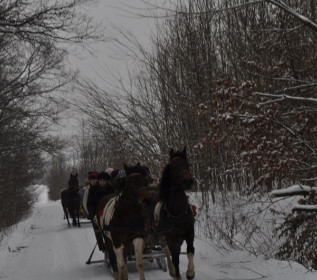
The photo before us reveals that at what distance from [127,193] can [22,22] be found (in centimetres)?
323

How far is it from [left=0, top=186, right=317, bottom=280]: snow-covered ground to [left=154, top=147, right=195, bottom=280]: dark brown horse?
0.73 metres

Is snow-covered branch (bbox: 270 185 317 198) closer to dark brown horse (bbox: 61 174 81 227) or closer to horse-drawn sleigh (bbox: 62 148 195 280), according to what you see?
horse-drawn sleigh (bbox: 62 148 195 280)

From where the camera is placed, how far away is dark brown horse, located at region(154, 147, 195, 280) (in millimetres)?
7230

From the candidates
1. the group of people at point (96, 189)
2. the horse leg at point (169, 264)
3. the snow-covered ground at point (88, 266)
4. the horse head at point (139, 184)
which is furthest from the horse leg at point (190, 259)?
the group of people at point (96, 189)

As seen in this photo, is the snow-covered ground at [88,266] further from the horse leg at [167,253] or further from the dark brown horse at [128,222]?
the dark brown horse at [128,222]

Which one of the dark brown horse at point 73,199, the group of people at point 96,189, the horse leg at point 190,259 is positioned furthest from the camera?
the dark brown horse at point 73,199

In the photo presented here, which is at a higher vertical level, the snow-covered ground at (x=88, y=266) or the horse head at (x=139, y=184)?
the horse head at (x=139, y=184)

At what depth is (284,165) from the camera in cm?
703

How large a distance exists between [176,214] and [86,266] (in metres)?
3.92

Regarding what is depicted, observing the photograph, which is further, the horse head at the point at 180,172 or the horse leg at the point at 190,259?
the horse leg at the point at 190,259

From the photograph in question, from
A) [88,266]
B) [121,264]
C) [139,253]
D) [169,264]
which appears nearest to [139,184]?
[139,253]

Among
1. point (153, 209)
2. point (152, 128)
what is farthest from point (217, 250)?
point (152, 128)

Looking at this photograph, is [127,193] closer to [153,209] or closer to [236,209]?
[153,209]

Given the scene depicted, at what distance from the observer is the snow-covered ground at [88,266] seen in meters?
7.36
